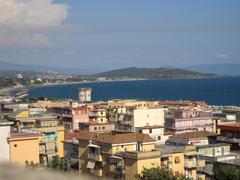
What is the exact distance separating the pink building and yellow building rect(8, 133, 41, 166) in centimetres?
1159

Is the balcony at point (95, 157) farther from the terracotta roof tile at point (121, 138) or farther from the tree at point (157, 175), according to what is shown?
the tree at point (157, 175)

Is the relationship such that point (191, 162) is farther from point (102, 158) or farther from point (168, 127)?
point (168, 127)

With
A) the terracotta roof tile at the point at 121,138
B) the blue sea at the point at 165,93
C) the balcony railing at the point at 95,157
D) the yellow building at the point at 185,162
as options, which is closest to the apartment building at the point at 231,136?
the yellow building at the point at 185,162

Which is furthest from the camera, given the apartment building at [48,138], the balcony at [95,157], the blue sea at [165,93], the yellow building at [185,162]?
the blue sea at [165,93]

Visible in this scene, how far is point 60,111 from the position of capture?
98.9 feet

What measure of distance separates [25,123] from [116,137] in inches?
270

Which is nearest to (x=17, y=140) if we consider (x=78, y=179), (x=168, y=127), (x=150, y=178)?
(x=150, y=178)

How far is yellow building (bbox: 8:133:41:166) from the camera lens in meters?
12.8

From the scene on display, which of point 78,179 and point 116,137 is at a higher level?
point 78,179

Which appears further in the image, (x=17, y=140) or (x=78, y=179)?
(x=17, y=140)

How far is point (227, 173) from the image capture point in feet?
42.0

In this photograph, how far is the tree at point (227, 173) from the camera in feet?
41.4

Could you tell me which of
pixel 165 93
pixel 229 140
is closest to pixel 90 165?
pixel 229 140

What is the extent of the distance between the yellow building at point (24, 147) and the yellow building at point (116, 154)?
1.84 m
